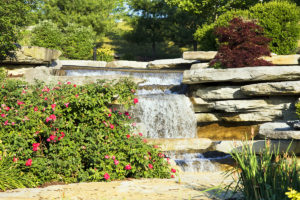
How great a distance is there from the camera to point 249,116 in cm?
1144

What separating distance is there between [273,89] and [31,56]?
9984mm

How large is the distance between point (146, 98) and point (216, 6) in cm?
1458

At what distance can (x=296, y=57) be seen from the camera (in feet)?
43.6

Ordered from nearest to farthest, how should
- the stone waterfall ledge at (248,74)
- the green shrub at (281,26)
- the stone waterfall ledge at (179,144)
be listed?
the stone waterfall ledge at (179,144), the stone waterfall ledge at (248,74), the green shrub at (281,26)

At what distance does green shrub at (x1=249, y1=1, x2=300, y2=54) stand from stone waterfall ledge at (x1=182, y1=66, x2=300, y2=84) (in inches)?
221

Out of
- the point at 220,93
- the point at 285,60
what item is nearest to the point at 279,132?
the point at 220,93

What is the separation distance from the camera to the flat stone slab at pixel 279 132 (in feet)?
23.6

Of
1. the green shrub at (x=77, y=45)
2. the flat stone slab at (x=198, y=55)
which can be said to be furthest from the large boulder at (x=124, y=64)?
the flat stone slab at (x=198, y=55)

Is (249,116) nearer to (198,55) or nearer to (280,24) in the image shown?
(198,55)

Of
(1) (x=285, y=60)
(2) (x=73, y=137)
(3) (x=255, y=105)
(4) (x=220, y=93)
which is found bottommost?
(2) (x=73, y=137)

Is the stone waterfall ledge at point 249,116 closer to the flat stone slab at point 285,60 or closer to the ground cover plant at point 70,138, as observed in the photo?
the flat stone slab at point 285,60

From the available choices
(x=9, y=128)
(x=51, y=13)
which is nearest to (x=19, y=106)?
(x=9, y=128)

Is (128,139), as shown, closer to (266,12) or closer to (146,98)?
(146,98)

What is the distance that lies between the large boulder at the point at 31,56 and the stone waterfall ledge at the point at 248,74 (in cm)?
686
